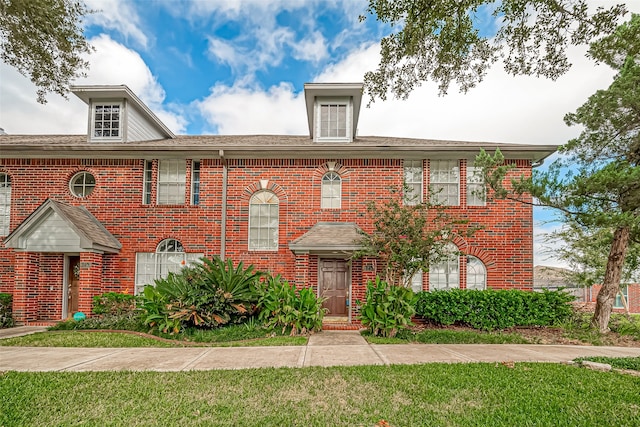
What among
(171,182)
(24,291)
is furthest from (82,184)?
(24,291)

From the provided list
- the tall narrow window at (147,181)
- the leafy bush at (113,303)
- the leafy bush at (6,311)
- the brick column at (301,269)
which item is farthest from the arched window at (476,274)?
the leafy bush at (6,311)

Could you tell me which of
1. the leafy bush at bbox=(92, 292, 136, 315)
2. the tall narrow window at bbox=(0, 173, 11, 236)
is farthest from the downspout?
the tall narrow window at bbox=(0, 173, 11, 236)

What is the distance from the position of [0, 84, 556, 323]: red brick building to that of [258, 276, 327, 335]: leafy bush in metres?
2.05

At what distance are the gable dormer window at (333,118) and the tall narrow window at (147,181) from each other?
5.39m

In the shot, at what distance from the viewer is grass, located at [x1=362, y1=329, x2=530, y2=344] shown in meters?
7.91

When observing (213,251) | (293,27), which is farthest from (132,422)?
(293,27)

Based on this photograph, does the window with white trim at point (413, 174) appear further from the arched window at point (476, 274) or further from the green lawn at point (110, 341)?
the green lawn at point (110, 341)

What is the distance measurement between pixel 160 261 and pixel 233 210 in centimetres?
268

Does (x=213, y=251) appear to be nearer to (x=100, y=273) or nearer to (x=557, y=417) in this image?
(x=100, y=273)

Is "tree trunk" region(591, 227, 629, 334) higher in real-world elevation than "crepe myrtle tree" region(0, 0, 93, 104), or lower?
lower

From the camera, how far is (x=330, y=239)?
9.88 meters

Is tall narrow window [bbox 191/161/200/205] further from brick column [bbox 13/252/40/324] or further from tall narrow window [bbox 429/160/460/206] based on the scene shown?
tall narrow window [bbox 429/160/460/206]

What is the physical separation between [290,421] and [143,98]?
12.8 metres

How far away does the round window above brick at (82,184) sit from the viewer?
37.1 feet
